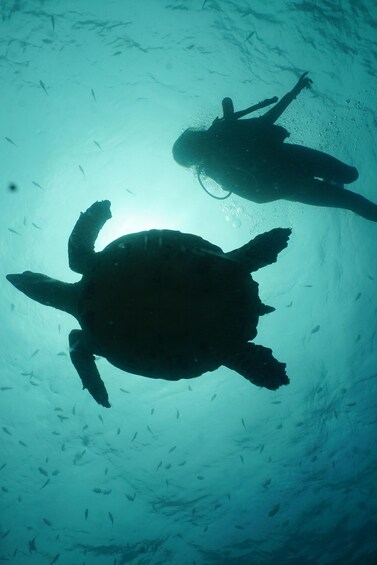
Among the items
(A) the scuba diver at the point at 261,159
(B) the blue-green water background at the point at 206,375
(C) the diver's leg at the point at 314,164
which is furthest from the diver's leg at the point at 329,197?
(B) the blue-green water background at the point at 206,375

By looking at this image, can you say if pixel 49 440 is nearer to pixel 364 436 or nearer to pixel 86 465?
pixel 86 465

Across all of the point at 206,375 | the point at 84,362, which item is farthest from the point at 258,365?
the point at 206,375

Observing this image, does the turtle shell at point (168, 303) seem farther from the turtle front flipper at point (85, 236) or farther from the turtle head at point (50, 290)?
the turtle head at point (50, 290)

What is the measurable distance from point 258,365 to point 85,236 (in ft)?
9.21

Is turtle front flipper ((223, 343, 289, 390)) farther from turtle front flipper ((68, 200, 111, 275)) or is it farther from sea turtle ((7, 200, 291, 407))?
turtle front flipper ((68, 200, 111, 275))

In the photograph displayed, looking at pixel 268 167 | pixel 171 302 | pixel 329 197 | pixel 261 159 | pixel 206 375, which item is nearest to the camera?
pixel 171 302

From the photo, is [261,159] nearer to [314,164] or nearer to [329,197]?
[314,164]

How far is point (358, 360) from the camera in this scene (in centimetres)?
1877

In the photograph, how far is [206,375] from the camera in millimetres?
17734

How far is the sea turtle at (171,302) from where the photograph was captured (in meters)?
3.95

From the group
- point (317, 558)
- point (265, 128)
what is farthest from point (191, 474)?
point (265, 128)

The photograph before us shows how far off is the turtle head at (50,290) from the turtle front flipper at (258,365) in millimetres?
2244

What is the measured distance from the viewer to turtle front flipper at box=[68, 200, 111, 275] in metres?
4.96

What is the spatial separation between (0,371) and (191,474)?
12.2 metres
